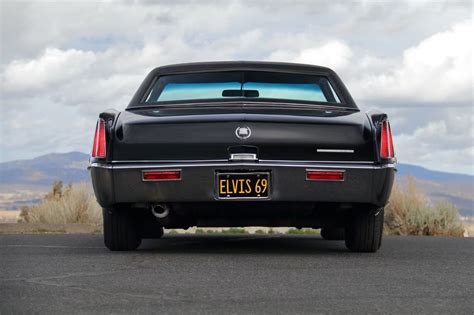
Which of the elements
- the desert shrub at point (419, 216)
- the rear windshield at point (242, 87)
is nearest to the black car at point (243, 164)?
the rear windshield at point (242, 87)

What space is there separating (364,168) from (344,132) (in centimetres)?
33

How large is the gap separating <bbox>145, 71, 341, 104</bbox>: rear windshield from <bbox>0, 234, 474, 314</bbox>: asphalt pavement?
1382 millimetres

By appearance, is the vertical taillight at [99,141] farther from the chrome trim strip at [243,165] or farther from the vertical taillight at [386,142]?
the vertical taillight at [386,142]

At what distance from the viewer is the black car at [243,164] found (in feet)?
26.0

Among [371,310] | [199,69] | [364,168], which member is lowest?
[371,310]

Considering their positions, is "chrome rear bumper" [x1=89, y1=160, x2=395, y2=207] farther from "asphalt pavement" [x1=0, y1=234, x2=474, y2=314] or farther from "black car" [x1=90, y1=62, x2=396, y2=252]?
"asphalt pavement" [x1=0, y1=234, x2=474, y2=314]

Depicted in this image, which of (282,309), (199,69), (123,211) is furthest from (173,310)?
(199,69)

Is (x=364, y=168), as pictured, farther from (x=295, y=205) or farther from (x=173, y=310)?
(x=173, y=310)

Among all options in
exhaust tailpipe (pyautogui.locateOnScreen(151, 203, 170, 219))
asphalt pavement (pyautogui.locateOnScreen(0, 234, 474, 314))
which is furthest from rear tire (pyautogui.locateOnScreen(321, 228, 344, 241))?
exhaust tailpipe (pyautogui.locateOnScreen(151, 203, 170, 219))

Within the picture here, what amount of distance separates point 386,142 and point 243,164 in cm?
125

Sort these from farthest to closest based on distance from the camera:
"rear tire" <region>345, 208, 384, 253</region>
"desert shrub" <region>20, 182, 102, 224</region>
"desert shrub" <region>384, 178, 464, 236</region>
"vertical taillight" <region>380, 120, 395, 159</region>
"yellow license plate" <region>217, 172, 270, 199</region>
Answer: "desert shrub" <region>20, 182, 102, 224</region> < "desert shrub" <region>384, 178, 464, 236</region> < "rear tire" <region>345, 208, 384, 253</region> < "vertical taillight" <region>380, 120, 395, 159</region> < "yellow license plate" <region>217, 172, 270, 199</region>

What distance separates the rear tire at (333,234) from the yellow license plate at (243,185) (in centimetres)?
275

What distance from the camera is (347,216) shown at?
344 inches

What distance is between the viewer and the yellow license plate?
310 inches
